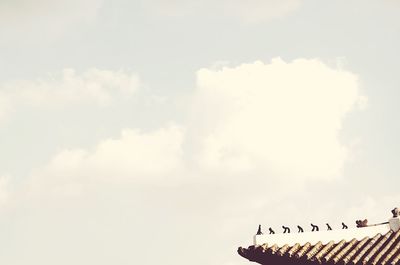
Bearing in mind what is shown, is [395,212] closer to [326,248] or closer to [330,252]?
[326,248]

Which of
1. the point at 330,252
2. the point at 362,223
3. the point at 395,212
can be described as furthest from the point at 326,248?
the point at 395,212

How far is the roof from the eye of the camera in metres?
14.1

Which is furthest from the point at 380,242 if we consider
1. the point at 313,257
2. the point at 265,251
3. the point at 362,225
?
the point at 265,251

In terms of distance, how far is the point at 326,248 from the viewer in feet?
Answer: 47.8

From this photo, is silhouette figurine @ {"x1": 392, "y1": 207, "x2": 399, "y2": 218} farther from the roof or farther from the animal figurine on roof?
the roof

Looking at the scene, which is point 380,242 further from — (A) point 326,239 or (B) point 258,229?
(B) point 258,229

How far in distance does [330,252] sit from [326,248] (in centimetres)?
25

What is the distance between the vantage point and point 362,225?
53.2ft

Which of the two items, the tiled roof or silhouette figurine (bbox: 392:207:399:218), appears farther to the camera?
silhouette figurine (bbox: 392:207:399:218)

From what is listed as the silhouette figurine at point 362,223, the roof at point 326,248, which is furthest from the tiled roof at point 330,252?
the silhouette figurine at point 362,223

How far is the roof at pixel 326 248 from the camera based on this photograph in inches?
554

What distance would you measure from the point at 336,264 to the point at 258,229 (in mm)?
2314

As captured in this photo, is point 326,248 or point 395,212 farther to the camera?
point 395,212

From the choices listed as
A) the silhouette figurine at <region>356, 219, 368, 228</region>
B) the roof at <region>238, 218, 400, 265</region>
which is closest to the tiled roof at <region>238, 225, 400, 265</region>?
the roof at <region>238, 218, 400, 265</region>
